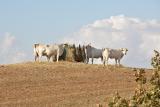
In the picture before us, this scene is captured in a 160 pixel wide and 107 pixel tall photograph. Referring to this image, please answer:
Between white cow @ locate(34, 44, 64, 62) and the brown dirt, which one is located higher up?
white cow @ locate(34, 44, 64, 62)

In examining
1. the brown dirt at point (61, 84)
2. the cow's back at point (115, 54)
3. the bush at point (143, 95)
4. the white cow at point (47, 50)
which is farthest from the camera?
the cow's back at point (115, 54)

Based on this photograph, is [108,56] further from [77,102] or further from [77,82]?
[77,102]

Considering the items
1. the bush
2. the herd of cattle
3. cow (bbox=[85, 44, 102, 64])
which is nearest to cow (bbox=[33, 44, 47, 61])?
the herd of cattle

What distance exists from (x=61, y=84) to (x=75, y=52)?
12.7 metres

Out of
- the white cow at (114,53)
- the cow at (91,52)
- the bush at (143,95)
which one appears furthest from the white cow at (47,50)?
the bush at (143,95)

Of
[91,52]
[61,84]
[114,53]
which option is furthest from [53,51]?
[61,84]

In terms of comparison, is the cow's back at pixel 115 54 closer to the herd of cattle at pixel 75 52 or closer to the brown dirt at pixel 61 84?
the herd of cattle at pixel 75 52

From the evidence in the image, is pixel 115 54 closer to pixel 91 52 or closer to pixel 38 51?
pixel 91 52

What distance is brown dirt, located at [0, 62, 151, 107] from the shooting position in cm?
2298

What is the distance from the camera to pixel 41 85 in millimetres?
27906

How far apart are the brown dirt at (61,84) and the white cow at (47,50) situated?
4473 millimetres

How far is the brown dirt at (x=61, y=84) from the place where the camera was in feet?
75.4

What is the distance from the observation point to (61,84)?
92.9 feet

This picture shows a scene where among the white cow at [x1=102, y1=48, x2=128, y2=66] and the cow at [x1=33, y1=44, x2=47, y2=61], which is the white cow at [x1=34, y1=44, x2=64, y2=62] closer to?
the cow at [x1=33, y1=44, x2=47, y2=61]
